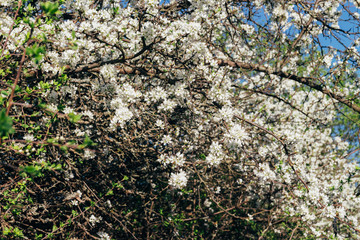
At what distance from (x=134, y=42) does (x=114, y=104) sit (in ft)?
2.40

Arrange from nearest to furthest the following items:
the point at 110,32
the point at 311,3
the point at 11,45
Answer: the point at 11,45, the point at 110,32, the point at 311,3

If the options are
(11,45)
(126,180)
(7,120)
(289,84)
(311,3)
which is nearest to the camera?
(7,120)

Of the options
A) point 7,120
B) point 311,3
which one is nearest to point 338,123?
point 311,3

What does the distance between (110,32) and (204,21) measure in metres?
1.13

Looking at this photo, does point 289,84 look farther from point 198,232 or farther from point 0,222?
point 0,222

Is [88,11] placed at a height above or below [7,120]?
above

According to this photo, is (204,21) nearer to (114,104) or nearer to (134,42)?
(134,42)

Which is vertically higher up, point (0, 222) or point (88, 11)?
point (88, 11)

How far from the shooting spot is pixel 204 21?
3.51 m

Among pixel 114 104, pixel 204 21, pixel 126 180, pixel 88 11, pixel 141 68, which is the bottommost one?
pixel 126 180

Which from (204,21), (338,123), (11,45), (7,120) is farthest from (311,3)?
(338,123)

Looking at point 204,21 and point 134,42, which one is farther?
point 204,21

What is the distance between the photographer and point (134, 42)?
10.7 feet

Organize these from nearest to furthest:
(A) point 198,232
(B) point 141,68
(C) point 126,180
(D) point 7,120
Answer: (D) point 7,120, (B) point 141,68, (C) point 126,180, (A) point 198,232
